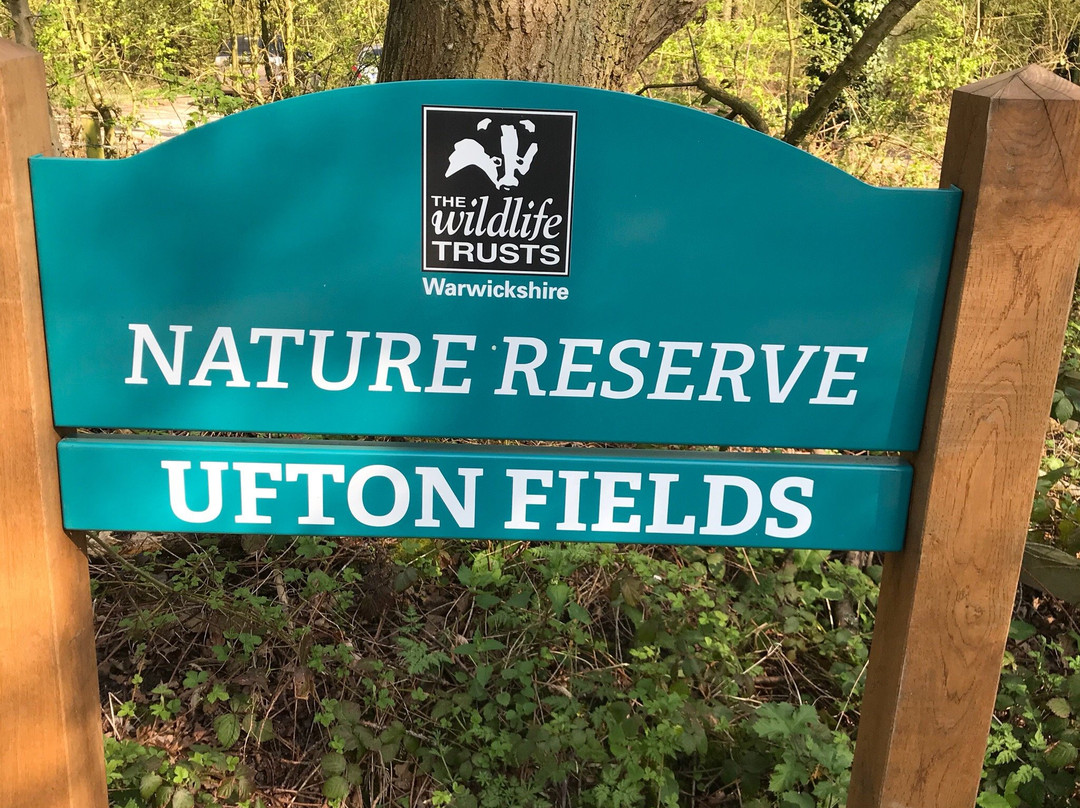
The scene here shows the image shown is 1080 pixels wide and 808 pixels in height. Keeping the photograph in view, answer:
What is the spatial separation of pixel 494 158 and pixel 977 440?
922mm

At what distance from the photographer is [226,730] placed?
2.61 metres

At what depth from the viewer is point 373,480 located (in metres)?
1.64

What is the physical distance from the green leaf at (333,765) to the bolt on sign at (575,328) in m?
1.02

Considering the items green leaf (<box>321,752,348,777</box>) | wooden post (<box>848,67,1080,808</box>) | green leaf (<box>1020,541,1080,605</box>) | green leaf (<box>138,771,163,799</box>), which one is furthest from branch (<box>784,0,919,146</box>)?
green leaf (<box>138,771,163,799</box>)

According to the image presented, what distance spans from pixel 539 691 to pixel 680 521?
1497 millimetres

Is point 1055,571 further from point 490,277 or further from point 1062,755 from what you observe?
point 490,277

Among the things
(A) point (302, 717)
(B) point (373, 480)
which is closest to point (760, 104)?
(A) point (302, 717)

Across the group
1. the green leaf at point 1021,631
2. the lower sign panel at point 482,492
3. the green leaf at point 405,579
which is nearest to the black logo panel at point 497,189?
the lower sign panel at point 482,492

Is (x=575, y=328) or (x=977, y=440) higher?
(x=575, y=328)

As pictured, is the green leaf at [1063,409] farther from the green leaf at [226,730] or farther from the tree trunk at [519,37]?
the green leaf at [226,730]

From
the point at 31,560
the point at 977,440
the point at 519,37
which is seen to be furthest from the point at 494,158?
the point at 519,37

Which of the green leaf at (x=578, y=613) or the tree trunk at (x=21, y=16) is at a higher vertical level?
the tree trunk at (x=21, y=16)

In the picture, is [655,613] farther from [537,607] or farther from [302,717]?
[302,717]

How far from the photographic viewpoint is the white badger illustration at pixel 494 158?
149 cm
